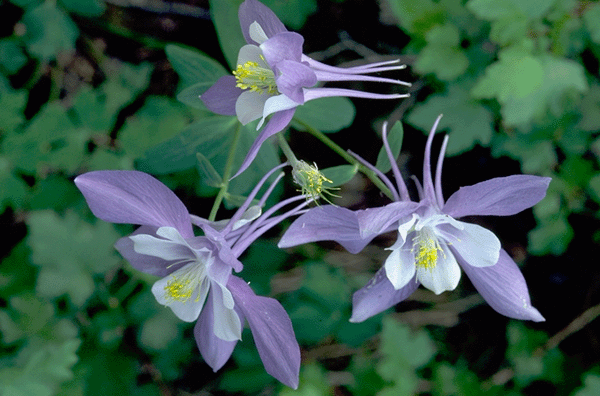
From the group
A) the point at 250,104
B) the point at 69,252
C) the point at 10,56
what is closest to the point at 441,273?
the point at 250,104

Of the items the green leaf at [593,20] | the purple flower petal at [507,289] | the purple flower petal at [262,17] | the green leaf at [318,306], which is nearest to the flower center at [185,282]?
the purple flower petal at [262,17]

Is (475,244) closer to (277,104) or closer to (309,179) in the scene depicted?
(309,179)

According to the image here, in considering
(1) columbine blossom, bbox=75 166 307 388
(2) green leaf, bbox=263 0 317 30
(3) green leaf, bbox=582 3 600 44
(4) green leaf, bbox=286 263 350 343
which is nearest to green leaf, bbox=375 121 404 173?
(1) columbine blossom, bbox=75 166 307 388

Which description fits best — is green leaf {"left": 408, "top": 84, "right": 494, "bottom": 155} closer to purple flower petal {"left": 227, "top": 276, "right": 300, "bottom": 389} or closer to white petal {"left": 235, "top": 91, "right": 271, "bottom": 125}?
white petal {"left": 235, "top": 91, "right": 271, "bottom": 125}

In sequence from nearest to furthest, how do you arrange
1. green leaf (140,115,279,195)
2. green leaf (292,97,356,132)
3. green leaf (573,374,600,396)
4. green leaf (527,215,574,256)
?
green leaf (140,115,279,195) → green leaf (292,97,356,132) → green leaf (573,374,600,396) → green leaf (527,215,574,256)

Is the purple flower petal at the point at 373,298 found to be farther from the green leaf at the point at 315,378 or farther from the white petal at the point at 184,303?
the green leaf at the point at 315,378

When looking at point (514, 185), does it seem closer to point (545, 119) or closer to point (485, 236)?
point (485, 236)
